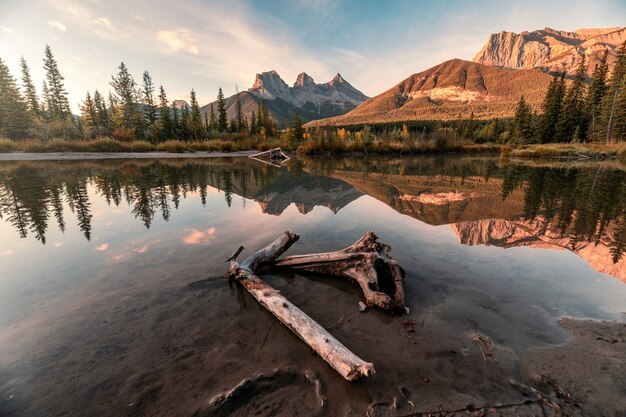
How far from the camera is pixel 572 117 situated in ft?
189

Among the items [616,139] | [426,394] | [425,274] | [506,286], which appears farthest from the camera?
[616,139]

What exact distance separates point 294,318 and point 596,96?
8848cm

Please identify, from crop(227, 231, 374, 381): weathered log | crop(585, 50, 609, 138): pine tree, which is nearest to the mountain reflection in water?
crop(227, 231, 374, 381): weathered log

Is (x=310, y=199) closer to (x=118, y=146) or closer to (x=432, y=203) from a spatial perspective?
(x=432, y=203)

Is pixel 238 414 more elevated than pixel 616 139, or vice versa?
pixel 616 139

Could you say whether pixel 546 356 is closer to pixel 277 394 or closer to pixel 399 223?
pixel 277 394

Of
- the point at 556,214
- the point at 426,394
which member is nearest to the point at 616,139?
the point at 556,214

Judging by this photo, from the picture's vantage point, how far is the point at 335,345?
3295 millimetres

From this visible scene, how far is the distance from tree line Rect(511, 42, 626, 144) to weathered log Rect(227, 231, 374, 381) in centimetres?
7554

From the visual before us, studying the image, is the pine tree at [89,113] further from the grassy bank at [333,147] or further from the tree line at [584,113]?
the tree line at [584,113]

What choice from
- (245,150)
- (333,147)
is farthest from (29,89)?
(333,147)

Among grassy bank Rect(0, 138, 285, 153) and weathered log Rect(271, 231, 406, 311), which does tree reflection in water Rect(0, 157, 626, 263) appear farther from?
grassy bank Rect(0, 138, 285, 153)

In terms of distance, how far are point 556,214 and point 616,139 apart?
65.4 meters

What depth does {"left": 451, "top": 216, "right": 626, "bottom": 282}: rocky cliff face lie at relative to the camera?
6531mm
